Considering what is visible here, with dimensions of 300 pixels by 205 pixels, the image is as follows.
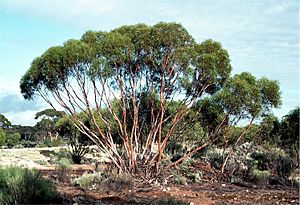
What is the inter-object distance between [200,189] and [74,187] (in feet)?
15.4

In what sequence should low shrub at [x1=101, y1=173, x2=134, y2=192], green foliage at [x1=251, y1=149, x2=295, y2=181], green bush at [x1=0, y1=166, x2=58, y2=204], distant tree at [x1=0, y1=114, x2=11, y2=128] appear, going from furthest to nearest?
distant tree at [x1=0, y1=114, x2=11, y2=128] → green foliage at [x1=251, y1=149, x2=295, y2=181] → low shrub at [x1=101, y1=173, x2=134, y2=192] → green bush at [x1=0, y1=166, x2=58, y2=204]

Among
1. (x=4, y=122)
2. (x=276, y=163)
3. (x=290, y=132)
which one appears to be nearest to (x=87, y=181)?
(x=290, y=132)

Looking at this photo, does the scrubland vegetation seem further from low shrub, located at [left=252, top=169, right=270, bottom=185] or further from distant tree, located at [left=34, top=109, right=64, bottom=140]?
distant tree, located at [left=34, top=109, right=64, bottom=140]

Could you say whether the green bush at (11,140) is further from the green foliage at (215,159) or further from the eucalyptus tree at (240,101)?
the eucalyptus tree at (240,101)

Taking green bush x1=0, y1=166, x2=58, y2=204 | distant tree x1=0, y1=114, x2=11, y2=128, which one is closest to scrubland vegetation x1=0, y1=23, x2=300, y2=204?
green bush x1=0, y1=166, x2=58, y2=204

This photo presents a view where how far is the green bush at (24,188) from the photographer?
924 centimetres

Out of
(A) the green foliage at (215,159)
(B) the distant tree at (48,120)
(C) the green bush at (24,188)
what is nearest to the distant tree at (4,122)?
(B) the distant tree at (48,120)

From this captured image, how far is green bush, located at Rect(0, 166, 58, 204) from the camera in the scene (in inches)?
364

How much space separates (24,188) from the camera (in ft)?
30.7

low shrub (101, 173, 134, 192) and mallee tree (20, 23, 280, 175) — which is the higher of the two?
mallee tree (20, 23, 280, 175)

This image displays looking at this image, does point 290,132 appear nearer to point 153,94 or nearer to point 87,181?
point 153,94

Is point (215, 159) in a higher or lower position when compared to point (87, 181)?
higher

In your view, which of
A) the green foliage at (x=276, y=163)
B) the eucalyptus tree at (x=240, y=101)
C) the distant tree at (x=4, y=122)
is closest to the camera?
the eucalyptus tree at (x=240, y=101)

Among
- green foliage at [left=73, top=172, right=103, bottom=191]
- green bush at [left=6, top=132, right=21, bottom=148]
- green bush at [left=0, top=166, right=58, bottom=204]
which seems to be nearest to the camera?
green bush at [left=0, top=166, right=58, bottom=204]
